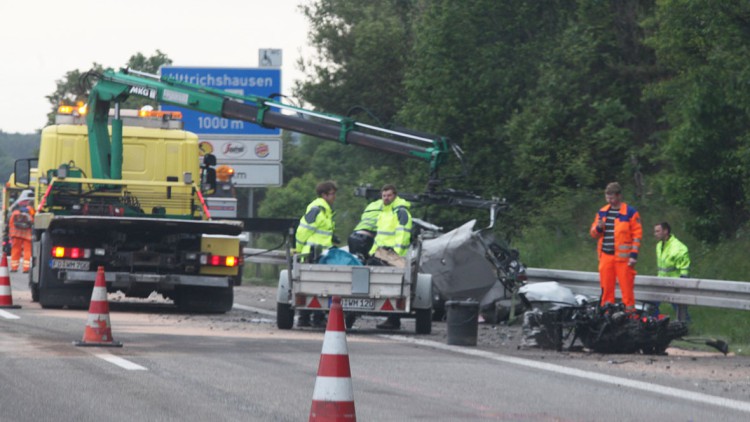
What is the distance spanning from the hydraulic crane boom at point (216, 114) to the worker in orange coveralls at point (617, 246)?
325cm

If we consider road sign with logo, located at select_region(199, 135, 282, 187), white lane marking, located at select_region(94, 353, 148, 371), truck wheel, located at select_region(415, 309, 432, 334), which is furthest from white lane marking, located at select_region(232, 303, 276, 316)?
road sign with logo, located at select_region(199, 135, 282, 187)

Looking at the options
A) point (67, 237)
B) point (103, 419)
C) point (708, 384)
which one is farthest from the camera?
point (67, 237)

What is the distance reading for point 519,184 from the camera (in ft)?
108

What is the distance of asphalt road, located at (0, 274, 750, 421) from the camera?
9109mm

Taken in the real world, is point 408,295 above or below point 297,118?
below

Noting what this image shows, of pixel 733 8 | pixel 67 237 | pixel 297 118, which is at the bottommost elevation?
pixel 67 237

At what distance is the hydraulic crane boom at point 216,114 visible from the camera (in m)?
21.1

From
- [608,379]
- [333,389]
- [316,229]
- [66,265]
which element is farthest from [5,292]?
[333,389]

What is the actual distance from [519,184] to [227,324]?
16.1 meters

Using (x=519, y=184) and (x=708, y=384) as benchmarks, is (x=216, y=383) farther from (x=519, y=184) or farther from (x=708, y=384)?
(x=519, y=184)

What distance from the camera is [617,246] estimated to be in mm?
17672

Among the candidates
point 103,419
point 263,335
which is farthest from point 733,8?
point 103,419

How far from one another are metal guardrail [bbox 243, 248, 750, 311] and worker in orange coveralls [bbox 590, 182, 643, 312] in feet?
0.92

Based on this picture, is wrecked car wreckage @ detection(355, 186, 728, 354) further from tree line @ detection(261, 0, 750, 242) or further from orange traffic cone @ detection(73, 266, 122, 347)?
tree line @ detection(261, 0, 750, 242)
